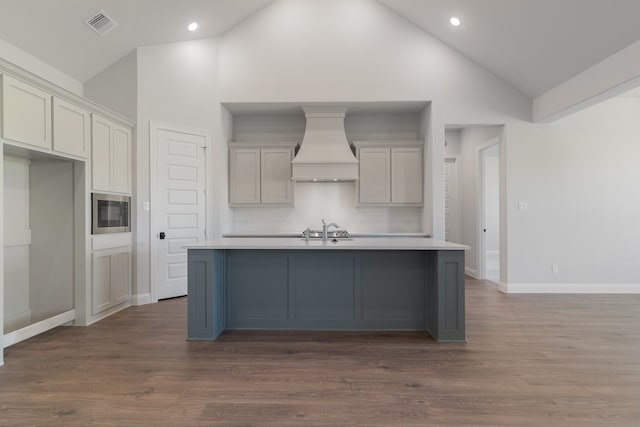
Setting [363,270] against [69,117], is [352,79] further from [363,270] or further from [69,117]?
[69,117]

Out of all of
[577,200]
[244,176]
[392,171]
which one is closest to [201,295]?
[244,176]

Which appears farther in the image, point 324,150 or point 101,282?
point 324,150

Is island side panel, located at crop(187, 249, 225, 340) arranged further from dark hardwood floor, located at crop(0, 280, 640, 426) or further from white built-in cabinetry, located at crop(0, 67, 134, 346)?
white built-in cabinetry, located at crop(0, 67, 134, 346)

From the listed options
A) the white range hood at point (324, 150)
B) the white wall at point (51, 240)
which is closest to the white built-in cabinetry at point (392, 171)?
the white range hood at point (324, 150)

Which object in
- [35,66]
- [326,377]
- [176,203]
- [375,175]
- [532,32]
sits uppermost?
[532,32]

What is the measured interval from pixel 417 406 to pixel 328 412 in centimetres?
54

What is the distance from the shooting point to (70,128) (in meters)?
3.57

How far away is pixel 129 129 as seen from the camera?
463cm

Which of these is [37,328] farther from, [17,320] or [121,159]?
[121,159]

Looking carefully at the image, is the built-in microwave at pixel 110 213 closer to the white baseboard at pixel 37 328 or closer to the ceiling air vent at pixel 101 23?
the white baseboard at pixel 37 328

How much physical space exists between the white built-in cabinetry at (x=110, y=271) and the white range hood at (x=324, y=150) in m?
2.58

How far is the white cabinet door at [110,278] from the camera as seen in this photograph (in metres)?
3.94

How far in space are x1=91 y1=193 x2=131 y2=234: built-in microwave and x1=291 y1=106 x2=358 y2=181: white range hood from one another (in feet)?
7.84

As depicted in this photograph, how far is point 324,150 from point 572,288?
4216 millimetres
